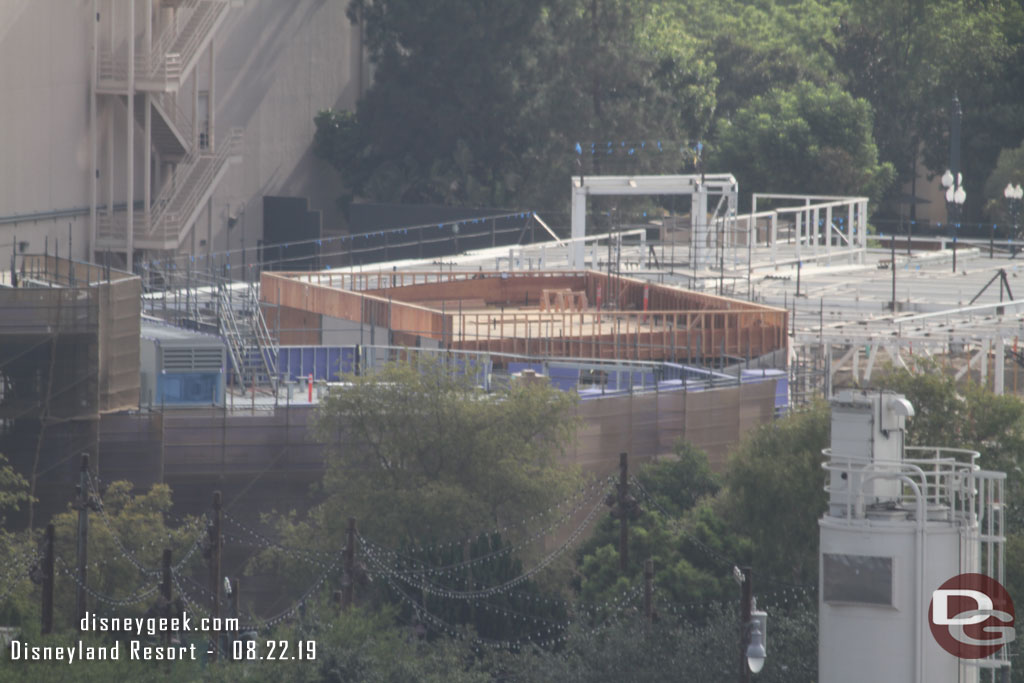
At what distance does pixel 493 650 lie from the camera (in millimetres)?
30812

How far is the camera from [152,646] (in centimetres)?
2806

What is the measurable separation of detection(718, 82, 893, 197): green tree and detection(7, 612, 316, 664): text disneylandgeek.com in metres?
61.9

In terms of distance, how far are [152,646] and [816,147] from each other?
2540 inches

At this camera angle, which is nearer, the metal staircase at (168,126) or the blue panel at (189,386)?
the blue panel at (189,386)

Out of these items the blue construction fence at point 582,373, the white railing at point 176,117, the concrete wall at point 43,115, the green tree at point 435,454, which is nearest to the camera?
the green tree at point 435,454

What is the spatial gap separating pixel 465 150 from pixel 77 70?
27.0 meters

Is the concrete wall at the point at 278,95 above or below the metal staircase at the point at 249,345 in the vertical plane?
above

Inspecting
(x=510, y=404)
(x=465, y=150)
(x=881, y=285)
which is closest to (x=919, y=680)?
(x=510, y=404)

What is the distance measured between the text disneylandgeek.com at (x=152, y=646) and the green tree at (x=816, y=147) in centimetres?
6191

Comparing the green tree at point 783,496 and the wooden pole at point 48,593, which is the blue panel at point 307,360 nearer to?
the green tree at point 783,496

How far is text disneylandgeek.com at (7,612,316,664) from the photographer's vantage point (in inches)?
1008

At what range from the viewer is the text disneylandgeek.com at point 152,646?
25.6 meters

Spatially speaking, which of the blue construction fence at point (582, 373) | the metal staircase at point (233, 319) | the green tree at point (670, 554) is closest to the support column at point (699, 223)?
the metal staircase at point (233, 319)

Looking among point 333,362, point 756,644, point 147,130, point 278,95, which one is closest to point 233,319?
point 333,362
